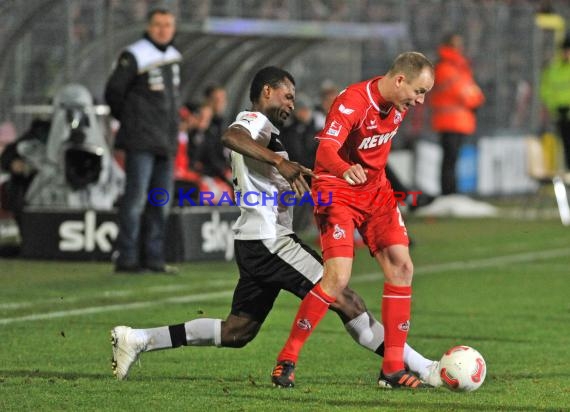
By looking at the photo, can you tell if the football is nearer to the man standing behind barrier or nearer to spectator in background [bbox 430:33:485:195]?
the man standing behind barrier

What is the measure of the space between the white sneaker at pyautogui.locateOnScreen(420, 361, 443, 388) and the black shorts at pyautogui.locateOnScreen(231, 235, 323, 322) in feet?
2.32

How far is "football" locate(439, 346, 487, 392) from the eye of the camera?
729 centimetres

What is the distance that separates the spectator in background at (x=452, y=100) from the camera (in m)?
20.8

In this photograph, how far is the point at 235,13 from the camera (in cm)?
2128

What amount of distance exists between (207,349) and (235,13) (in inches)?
496

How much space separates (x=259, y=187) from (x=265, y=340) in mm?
2212

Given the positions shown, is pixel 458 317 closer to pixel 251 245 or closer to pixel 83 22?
pixel 251 245

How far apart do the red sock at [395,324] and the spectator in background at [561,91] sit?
1552 centimetres

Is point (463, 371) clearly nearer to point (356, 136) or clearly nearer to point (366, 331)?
point (366, 331)

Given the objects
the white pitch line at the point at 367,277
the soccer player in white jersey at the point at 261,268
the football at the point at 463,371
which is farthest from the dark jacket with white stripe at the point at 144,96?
the football at the point at 463,371

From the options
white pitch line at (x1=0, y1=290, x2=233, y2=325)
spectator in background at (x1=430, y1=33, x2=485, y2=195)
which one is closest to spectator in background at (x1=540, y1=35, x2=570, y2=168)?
spectator in background at (x1=430, y1=33, x2=485, y2=195)

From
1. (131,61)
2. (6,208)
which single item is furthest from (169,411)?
(6,208)

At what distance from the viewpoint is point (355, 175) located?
7.20m

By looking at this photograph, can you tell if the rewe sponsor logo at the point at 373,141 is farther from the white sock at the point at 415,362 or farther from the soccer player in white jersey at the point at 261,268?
the white sock at the point at 415,362
